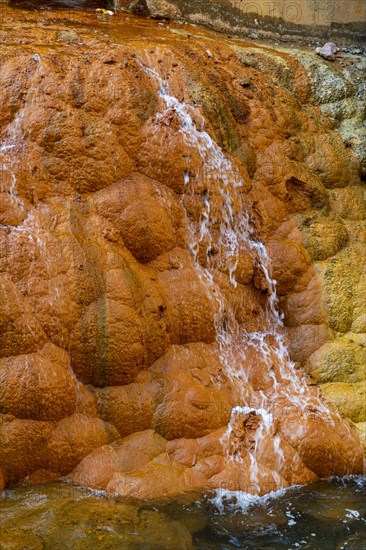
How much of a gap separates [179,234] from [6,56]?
1815 millimetres

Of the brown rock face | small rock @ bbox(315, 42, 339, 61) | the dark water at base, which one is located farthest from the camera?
small rock @ bbox(315, 42, 339, 61)

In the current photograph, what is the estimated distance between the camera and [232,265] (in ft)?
17.6

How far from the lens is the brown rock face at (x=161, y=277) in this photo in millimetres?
4395

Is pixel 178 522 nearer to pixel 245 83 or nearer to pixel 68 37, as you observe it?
pixel 245 83

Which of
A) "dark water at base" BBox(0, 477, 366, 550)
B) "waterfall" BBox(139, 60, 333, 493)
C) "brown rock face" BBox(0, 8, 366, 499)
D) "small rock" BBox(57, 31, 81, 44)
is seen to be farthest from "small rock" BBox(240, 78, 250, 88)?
"dark water at base" BBox(0, 477, 366, 550)

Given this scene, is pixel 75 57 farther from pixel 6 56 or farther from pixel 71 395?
pixel 71 395

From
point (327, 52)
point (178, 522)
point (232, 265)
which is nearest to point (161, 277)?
point (232, 265)

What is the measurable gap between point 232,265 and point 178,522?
2069mm

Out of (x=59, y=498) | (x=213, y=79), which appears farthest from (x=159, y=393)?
(x=213, y=79)

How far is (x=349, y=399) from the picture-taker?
5.02 meters

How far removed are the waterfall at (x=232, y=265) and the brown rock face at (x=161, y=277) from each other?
1 centimetres

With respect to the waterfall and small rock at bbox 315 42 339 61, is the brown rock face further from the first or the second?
small rock at bbox 315 42 339 61

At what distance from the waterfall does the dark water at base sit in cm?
63

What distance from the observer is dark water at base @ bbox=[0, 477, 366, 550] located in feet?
12.2
